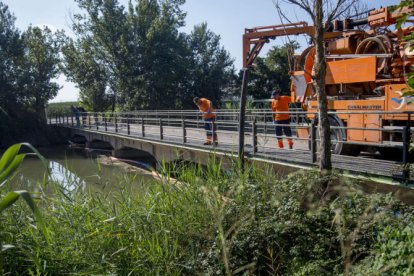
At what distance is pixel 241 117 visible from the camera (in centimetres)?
817

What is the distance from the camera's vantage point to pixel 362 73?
29.0 ft

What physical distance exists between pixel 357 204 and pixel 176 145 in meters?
9.44

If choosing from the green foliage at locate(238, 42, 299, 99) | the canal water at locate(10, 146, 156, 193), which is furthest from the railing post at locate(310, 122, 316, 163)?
the green foliage at locate(238, 42, 299, 99)

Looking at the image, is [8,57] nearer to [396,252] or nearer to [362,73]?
[362,73]

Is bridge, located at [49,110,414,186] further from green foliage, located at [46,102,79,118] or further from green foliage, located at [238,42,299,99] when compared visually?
green foliage, located at [46,102,79,118]

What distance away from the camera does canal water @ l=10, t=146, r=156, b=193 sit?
5.18 meters

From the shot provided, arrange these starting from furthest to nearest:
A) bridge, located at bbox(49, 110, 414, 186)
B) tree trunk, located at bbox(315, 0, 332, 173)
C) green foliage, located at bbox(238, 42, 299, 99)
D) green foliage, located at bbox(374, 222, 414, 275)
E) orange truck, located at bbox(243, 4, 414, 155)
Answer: green foliage, located at bbox(238, 42, 299, 99)
orange truck, located at bbox(243, 4, 414, 155)
bridge, located at bbox(49, 110, 414, 186)
tree trunk, located at bbox(315, 0, 332, 173)
green foliage, located at bbox(374, 222, 414, 275)

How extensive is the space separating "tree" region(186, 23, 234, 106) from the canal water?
529 inches

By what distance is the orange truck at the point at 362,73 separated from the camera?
796cm

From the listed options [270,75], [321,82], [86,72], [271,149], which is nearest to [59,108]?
[86,72]

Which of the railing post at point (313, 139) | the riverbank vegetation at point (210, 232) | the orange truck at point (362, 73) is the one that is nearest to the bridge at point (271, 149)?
the railing post at point (313, 139)

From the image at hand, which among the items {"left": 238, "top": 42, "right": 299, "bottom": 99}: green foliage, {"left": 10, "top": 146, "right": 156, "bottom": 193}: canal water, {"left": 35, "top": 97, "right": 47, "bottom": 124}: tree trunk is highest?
{"left": 238, "top": 42, "right": 299, "bottom": 99}: green foliage

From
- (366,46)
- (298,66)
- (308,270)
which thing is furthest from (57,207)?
(298,66)

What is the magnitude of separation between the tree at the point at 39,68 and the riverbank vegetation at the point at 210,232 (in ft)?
106
